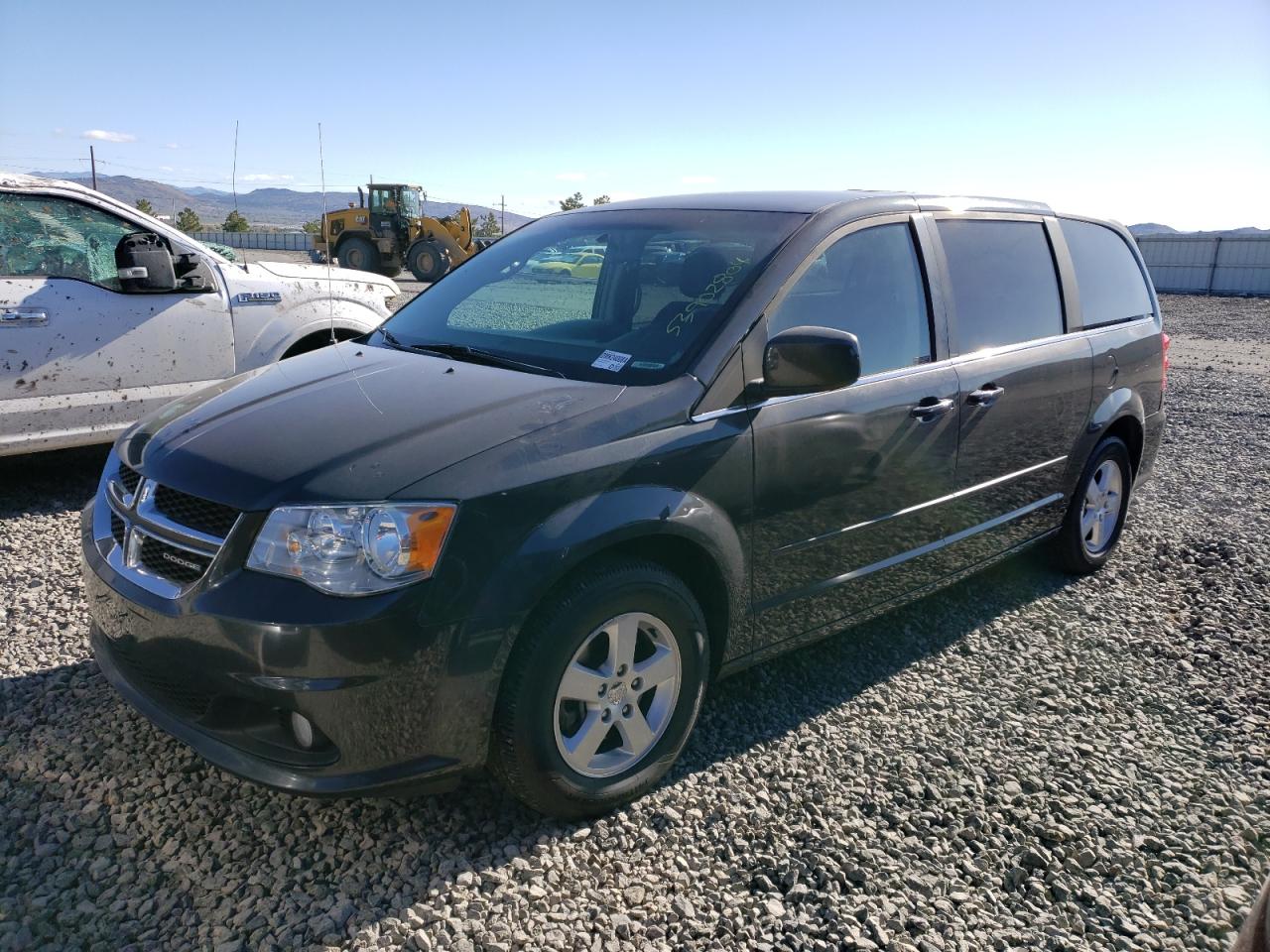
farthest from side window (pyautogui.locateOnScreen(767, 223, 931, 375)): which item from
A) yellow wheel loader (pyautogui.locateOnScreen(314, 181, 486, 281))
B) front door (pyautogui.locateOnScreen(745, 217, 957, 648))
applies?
yellow wheel loader (pyautogui.locateOnScreen(314, 181, 486, 281))

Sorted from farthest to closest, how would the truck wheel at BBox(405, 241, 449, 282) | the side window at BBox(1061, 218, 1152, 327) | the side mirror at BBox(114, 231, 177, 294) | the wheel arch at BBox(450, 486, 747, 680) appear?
the truck wheel at BBox(405, 241, 449, 282) < the side mirror at BBox(114, 231, 177, 294) < the side window at BBox(1061, 218, 1152, 327) < the wheel arch at BBox(450, 486, 747, 680)

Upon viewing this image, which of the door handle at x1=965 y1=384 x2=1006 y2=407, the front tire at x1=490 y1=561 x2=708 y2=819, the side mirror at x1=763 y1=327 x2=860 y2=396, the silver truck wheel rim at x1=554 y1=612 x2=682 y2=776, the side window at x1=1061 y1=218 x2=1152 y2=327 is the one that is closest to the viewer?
the front tire at x1=490 y1=561 x2=708 y2=819

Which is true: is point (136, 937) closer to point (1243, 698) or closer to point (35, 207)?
point (1243, 698)

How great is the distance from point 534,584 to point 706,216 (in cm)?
174

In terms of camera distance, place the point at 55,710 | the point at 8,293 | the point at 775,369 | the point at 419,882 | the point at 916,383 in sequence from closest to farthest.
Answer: the point at 419,882 < the point at 775,369 < the point at 55,710 < the point at 916,383 < the point at 8,293

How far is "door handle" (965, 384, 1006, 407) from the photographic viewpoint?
3739 mm

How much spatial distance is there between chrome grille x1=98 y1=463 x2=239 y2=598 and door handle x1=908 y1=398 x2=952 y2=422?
2.33 metres

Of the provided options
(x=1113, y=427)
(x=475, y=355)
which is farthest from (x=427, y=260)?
(x=475, y=355)

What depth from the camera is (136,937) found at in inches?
90.4

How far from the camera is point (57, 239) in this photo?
517cm

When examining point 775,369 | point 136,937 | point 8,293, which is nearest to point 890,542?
point 775,369

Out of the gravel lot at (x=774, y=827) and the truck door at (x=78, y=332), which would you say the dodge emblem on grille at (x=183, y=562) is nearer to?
the gravel lot at (x=774, y=827)

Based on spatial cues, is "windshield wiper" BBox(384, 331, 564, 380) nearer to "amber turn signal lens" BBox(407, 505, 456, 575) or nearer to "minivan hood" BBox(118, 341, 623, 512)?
"minivan hood" BBox(118, 341, 623, 512)

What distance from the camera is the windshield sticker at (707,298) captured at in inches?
120
